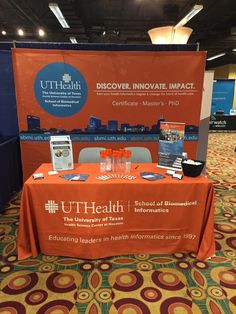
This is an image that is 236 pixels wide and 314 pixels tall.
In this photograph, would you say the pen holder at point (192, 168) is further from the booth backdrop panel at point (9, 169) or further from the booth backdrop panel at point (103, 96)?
the booth backdrop panel at point (9, 169)

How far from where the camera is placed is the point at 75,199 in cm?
214

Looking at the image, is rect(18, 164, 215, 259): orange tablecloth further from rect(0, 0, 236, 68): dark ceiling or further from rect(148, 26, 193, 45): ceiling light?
rect(0, 0, 236, 68): dark ceiling

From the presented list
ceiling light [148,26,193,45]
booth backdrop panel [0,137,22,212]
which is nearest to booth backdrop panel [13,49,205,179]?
booth backdrop panel [0,137,22,212]

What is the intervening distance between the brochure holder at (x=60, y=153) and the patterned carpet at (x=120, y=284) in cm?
90

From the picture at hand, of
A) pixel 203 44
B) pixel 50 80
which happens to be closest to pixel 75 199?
pixel 50 80

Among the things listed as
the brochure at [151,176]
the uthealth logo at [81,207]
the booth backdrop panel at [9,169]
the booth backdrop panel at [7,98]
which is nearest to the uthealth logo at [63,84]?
the booth backdrop panel at [7,98]

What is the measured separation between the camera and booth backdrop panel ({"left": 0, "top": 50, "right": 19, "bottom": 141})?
3648 millimetres

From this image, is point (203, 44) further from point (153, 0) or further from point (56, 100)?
point (56, 100)

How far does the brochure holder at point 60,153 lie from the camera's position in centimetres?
242

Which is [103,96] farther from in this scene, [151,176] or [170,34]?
[170,34]

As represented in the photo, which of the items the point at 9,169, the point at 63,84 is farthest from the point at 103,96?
the point at 9,169

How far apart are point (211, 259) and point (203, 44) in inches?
415

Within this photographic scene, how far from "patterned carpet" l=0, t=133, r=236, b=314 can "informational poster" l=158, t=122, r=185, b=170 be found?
0.93 m

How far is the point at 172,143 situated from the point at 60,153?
112 centimetres
